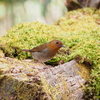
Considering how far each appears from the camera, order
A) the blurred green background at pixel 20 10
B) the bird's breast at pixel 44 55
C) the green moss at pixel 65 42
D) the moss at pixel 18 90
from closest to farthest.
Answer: the moss at pixel 18 90 → the green moss at pixel 65 42 → the bird's breast at pixel 44 55 → the blurred green background at pixel 20 10

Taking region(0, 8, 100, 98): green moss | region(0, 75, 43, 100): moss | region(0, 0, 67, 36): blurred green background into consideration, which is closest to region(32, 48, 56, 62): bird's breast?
region(0, 8, 100, 98): green moss

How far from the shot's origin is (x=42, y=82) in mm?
1970

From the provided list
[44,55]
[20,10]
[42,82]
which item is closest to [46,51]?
[44,55]

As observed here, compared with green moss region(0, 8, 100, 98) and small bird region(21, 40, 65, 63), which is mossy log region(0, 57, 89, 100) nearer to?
green moss region(0, 8, 100, 98)

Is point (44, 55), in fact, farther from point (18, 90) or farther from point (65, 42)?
point (18, 90)

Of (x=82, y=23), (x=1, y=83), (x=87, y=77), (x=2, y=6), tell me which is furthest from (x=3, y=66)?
(x=82, y=23)

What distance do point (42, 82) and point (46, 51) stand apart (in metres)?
0.95

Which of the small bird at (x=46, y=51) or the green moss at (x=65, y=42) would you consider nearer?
the green moss at (x=65, y=42)

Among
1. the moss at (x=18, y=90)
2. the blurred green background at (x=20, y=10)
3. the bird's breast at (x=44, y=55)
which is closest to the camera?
the moss at (x=18, y=90)

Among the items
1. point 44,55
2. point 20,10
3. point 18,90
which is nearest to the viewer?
point 18,90

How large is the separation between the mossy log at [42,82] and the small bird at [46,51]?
0.37 m

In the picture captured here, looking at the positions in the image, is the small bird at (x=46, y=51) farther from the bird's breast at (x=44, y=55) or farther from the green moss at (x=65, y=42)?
the green moss at (x=65, y=42)

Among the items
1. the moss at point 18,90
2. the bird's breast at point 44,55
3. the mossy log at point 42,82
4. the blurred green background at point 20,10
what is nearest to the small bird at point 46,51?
the bird's breast at point 44,55

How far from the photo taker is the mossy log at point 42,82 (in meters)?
1.89
